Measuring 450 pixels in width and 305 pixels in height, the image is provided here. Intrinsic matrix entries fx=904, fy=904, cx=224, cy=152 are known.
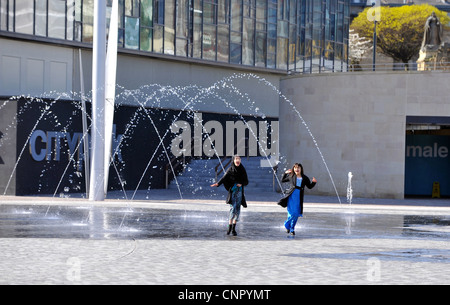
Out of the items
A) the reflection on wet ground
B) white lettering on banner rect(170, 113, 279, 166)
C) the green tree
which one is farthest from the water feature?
the green tree

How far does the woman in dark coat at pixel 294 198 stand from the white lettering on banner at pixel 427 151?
19.2 meters

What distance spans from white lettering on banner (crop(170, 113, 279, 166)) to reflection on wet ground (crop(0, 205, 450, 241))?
50.6 feet

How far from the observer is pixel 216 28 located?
174 feet

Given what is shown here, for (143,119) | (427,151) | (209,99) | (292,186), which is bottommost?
(292,186)

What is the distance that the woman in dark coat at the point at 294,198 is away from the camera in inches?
737

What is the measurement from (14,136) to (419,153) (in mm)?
16313

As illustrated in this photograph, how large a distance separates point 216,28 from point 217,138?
315 inches

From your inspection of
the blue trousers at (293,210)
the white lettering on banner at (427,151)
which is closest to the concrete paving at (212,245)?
the blue trousers at (293,210)

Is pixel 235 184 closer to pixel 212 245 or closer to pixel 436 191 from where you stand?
pixel 212 245

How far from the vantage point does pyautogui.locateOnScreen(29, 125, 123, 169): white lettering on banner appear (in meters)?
33.8

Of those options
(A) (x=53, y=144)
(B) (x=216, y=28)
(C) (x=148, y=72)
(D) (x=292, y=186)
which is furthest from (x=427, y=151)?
(D) (x=292, y=186)

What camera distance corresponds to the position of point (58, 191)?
115ft

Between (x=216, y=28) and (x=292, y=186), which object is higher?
(x=216, y=28)
